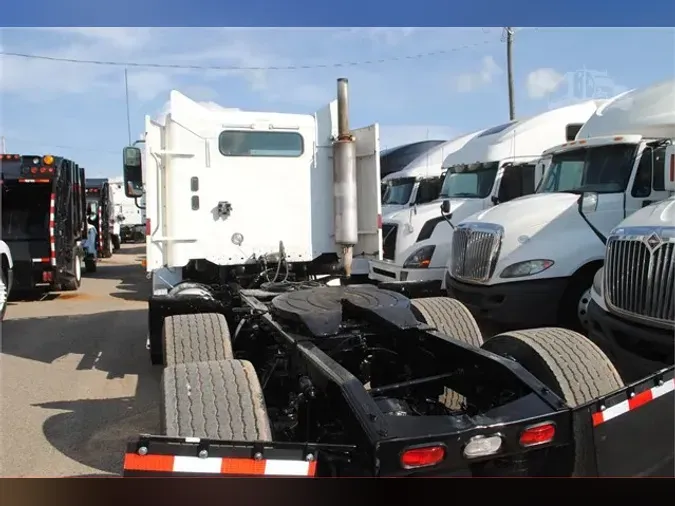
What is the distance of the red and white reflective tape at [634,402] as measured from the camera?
9.14ft

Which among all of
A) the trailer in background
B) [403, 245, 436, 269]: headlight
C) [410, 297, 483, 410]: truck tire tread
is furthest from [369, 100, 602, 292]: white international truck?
the trailer in background

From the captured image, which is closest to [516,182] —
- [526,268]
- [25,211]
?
[526,268]

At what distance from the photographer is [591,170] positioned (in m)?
7.27

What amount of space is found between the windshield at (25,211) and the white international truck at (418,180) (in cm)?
682

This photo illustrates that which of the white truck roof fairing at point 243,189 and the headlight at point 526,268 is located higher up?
the white truck roof fairing at point 243,189

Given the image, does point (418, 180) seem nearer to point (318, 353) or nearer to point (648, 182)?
point (648, 182)

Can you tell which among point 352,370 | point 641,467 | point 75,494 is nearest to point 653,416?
point 641,467

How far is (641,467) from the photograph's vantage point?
9.77ft

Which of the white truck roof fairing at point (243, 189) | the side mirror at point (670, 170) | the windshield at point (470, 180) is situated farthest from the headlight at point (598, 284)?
the windshield at point (470, 180)

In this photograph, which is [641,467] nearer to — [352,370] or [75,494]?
[352,370]

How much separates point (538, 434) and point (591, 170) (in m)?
5.32

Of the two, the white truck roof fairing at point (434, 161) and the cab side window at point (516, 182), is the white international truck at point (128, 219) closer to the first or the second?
the white truck roof fairing at point (434, 161)

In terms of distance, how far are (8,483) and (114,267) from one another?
54.7ft

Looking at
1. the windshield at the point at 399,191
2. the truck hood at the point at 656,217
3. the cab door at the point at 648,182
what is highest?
the windshield at the point at 399,191
